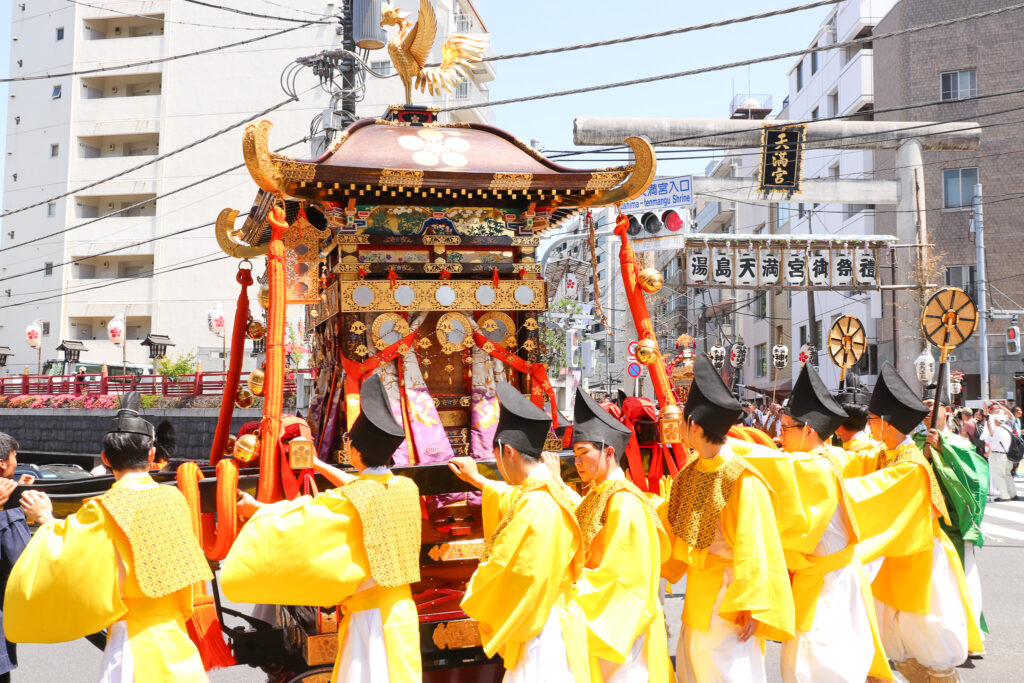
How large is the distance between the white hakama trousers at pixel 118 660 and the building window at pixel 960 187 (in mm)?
28798

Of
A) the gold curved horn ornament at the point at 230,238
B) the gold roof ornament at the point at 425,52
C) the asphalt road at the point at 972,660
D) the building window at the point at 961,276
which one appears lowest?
the asphalt road at the point at 972,660

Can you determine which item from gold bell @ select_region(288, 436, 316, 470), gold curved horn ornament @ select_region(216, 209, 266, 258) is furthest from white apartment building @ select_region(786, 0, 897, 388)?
gold bell @ select_region(288, 436, 316, 470)

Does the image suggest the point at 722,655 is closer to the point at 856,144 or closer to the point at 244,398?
the point at 244,398

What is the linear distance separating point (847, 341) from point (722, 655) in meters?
7.89

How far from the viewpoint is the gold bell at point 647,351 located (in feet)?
18.5

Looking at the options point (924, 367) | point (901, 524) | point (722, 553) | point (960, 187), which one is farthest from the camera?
point (960, 187)

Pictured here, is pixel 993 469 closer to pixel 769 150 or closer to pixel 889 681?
pixel 769 150

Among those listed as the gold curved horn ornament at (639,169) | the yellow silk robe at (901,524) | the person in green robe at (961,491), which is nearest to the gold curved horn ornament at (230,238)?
the gold curved horn ornament at (639,169)

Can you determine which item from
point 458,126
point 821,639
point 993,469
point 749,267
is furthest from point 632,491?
point 749,267

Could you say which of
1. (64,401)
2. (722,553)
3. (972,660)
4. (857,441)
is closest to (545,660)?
(722,553)

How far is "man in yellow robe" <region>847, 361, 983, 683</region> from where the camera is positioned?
5.16 m

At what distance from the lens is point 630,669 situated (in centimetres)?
387

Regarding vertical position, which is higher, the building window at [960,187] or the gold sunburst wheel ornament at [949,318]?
the building window at [960,187]

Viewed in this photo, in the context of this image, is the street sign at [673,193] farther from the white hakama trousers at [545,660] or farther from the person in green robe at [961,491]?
the white hakama trousers at [545,660]
